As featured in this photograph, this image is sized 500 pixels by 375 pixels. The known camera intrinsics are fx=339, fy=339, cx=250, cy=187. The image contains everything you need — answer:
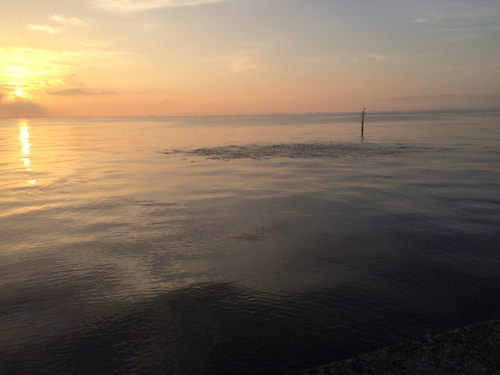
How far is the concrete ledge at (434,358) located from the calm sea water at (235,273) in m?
0.44

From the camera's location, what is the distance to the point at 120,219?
1477 cm

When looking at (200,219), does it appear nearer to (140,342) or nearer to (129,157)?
(140,342)

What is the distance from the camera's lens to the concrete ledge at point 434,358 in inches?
209

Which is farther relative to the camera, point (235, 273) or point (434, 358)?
point (235, 273)

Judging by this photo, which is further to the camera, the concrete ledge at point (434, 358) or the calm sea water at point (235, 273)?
the calm sea water at point (235, 273)

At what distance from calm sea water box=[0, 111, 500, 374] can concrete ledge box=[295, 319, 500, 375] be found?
44 cm

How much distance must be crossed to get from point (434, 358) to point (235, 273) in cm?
529

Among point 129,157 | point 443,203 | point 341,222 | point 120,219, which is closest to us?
point 341,222

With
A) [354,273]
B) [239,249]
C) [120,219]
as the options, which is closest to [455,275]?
[354,273]

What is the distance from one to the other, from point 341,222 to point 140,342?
9416 mm

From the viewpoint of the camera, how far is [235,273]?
9586mm

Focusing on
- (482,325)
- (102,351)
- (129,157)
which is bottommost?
(102,351)

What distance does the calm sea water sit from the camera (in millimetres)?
6543

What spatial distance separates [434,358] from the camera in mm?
5617
